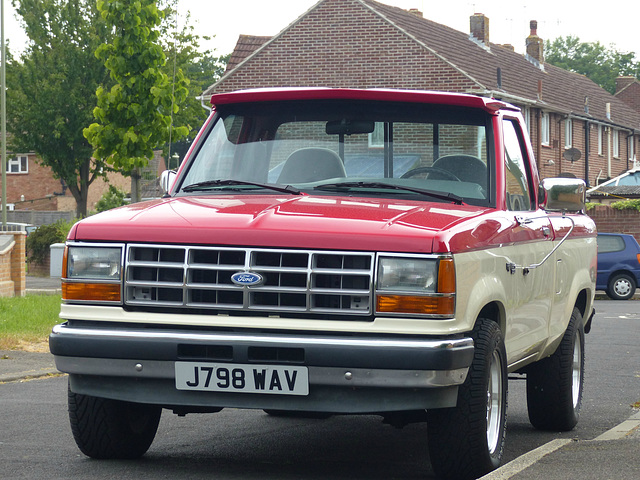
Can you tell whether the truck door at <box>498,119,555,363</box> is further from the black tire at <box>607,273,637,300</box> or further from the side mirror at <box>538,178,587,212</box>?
the black tire at <box>607,273,637,300</box>

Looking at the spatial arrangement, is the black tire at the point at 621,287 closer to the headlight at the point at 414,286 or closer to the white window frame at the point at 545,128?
the white window frame at the point at 545,128

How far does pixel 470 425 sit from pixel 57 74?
149 ft

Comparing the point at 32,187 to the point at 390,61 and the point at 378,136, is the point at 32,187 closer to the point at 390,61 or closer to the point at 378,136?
the point at 390,61

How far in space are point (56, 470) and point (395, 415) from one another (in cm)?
184

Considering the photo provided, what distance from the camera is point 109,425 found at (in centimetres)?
616

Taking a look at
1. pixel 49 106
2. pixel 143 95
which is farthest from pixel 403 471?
pixel 49 106

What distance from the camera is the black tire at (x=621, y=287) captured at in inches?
1122

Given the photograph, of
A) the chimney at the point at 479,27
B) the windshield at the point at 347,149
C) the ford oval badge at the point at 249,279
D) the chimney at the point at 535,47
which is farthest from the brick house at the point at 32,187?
the ford oval badge at the point at 249,279

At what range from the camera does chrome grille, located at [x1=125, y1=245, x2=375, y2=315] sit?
5.25 metres

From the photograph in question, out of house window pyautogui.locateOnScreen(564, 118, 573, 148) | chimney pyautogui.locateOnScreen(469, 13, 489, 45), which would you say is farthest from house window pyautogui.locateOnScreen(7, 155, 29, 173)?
house window pyautogui.locateOnScreen(564, 118, 573, 148)

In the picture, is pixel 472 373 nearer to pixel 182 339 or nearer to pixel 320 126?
pixel 182 339

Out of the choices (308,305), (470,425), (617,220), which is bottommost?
(470,425)

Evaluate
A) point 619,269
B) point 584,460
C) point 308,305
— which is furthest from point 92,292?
point 619,269

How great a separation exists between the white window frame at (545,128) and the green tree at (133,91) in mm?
28611
